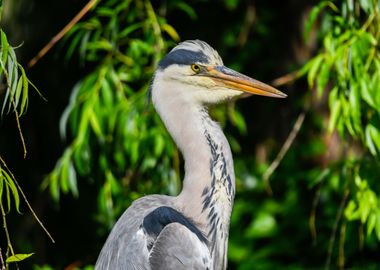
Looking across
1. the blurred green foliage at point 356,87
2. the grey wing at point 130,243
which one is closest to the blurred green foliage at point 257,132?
the blurred green foliage at point 356,87

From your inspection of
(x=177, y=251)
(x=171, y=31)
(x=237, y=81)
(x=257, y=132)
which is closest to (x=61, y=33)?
(x=171, y=31)

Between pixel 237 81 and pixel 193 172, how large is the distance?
0.35m

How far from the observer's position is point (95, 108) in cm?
392

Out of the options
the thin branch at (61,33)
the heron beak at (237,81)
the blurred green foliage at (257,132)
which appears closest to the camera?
the heron beak at (237,81)

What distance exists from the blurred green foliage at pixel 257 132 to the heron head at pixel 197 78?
266mm

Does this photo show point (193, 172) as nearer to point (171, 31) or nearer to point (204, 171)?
point (204, 171)

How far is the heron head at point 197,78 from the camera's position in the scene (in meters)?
2.94

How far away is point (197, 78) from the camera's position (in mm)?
2963

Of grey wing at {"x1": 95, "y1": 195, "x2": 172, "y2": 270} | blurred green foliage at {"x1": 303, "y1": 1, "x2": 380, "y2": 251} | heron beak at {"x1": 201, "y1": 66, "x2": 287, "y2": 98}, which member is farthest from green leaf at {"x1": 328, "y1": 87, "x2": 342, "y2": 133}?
grey wing at {"x1": 95, "y1": 195, "x2": 172, "y2": 270}

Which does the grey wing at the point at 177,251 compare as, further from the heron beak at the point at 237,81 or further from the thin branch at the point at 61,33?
the thin branch at the point at 61,33

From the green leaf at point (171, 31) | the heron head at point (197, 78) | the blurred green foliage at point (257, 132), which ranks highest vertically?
the heron head at point (197, 78)

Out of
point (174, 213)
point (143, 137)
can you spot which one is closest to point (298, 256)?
point (143, 137)

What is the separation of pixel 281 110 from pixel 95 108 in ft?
6.19

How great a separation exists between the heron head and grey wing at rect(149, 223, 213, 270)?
1.65 feet
